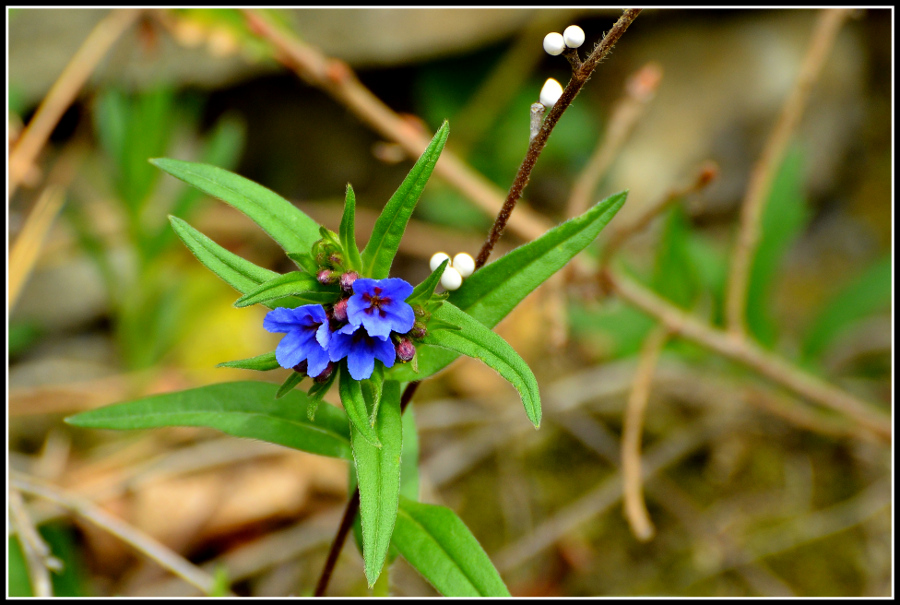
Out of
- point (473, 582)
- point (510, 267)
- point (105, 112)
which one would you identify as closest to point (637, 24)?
point (105, 112)

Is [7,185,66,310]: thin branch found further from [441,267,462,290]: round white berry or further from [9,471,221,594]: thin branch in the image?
[441,267,462,290]: round white berry

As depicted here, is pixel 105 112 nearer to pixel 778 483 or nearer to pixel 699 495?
pixel 699 495

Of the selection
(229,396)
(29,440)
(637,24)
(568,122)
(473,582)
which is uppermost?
(637,24)

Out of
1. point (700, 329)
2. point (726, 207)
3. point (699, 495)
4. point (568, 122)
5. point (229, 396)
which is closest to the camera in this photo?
point (229, 396)

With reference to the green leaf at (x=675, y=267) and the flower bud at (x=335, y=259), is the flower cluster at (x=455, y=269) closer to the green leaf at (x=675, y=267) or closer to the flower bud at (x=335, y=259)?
the flower bud at (x=335, y=259)

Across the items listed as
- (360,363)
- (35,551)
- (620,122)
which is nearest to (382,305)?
(360,363)

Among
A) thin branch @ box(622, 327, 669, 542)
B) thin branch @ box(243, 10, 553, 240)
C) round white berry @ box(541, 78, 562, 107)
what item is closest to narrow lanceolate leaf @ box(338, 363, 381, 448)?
round white berry @ box(541, 78, 562, 107)

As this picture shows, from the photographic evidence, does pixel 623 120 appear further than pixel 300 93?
No
